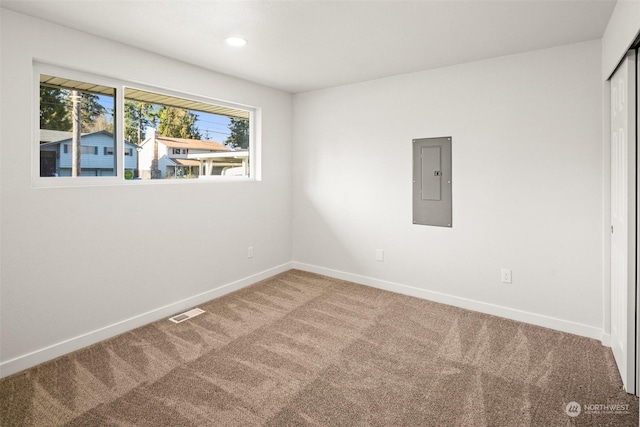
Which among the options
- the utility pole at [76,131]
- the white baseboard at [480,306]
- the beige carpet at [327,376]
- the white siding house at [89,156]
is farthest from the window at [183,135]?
the white baseboard at [480,306]

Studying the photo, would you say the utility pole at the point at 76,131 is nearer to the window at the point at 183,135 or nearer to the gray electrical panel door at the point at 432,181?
the window at the point at 183,135

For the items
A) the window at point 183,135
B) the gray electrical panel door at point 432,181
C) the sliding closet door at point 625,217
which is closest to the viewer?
the sliding closet door at point 625,217

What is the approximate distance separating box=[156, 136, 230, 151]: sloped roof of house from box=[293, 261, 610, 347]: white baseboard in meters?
1.90

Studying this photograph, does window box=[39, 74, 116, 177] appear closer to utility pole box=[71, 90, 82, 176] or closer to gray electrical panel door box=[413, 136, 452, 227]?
utility pole box=[71, 90, 82, 176]

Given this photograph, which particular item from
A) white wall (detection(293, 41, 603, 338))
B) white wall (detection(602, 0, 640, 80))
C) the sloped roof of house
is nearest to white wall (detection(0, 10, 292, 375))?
the sloped roof of house

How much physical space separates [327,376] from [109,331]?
71.3 inches

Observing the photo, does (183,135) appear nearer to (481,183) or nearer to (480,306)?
(481,183)

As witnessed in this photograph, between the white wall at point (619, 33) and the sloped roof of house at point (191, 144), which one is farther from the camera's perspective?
the sloped roof of house at point (191, 144)

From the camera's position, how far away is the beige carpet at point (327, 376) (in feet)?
6.51

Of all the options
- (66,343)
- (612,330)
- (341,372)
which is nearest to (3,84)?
(66,343)

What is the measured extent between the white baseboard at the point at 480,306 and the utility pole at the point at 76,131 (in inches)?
111

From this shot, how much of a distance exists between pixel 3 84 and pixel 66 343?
180 cm

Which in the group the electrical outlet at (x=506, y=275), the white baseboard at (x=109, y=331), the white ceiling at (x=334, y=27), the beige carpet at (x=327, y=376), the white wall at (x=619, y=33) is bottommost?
the beige carpet at (x=327, y=376)

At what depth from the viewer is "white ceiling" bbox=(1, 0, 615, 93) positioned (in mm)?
2268
